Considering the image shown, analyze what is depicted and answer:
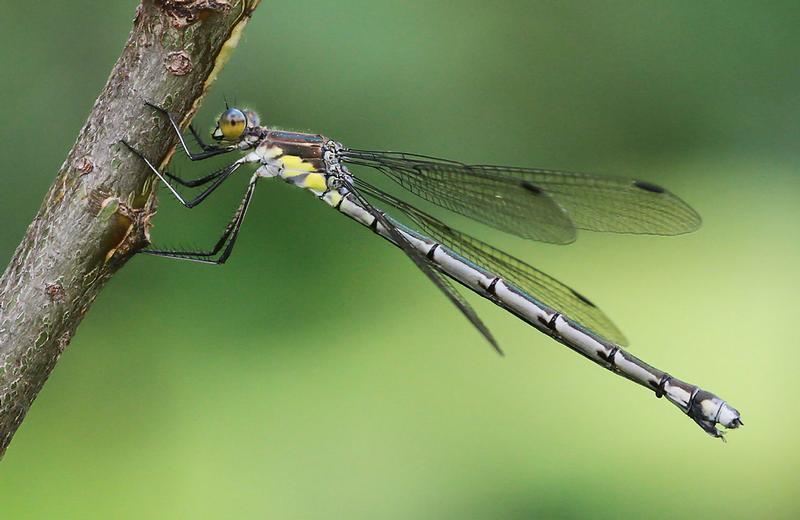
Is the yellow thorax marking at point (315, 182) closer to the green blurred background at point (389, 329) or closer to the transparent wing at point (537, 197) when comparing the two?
the transparent wing at point (537, 197)

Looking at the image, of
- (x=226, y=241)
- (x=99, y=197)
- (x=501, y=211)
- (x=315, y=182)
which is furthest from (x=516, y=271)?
(x=99, y=197)

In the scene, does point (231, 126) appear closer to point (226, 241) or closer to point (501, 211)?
point (226, 241)

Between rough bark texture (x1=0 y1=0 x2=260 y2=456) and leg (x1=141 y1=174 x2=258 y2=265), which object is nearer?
rough bark texture (x1=0 y1=0 x2=260 y2=456)

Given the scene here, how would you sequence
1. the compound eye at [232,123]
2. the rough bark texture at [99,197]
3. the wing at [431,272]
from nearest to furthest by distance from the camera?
the rough bark texture at [99,197], the wing at [431,272], the compound eye at [232,123]

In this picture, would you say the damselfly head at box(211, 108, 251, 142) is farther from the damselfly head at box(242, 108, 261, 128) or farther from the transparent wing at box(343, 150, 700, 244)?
the transparent wing at box(343, 150, 700, 244)

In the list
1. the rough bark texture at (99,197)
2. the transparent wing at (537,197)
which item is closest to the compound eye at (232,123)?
the transparent wing at (537,197)

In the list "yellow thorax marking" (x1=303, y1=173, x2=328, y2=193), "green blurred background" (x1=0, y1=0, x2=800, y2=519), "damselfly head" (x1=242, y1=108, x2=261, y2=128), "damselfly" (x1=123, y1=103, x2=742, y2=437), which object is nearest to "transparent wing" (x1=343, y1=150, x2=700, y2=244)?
"damselfly" (x1=123, y1=103, x2=742, y2=437)
